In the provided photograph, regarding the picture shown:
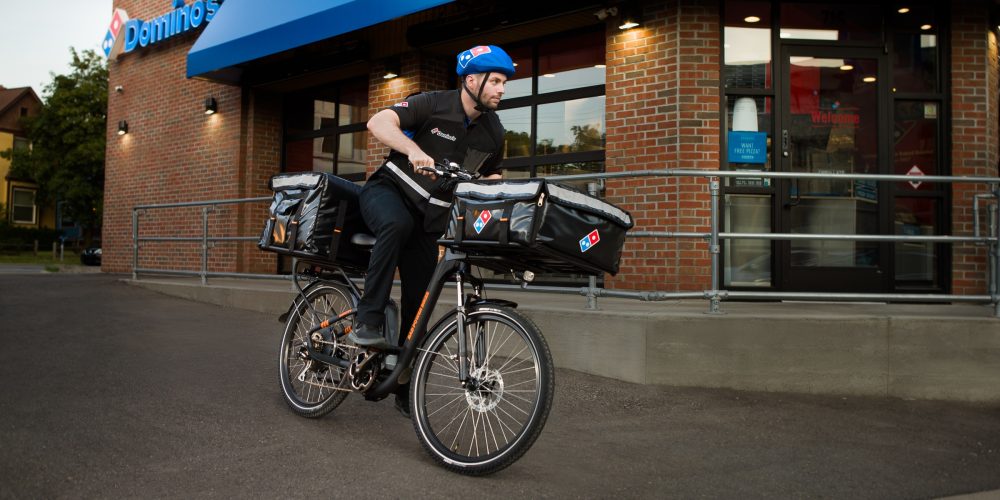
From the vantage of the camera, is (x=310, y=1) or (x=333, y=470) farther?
(x=310, y=1)

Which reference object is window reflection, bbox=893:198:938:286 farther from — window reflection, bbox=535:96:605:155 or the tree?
the tree

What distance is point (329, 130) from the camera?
37.4ft

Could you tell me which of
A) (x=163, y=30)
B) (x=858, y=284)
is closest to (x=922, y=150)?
(x=858, y=284)

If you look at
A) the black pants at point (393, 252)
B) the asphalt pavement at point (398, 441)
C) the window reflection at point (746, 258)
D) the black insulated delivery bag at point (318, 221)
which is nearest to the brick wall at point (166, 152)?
the asphalt pavement at point (398, 441)

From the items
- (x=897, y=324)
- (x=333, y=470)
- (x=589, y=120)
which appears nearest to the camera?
(x=333, y=470)

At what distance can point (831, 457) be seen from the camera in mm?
3816

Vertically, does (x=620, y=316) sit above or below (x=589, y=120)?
below

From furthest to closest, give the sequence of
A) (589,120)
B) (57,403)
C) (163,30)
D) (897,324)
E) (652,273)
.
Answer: (163,30), (589,120), (652,273), (897,324), (57,403)

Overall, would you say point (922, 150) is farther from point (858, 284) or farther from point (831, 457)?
point (831, 457)

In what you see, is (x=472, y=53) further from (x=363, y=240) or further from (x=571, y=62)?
(x=571, y=62)

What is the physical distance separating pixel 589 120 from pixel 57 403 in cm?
594

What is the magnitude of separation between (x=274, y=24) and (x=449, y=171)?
695 centimetres

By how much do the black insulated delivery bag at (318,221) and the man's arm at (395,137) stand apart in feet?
1.88

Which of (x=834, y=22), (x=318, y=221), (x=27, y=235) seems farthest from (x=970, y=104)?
(x=27, y=235)
